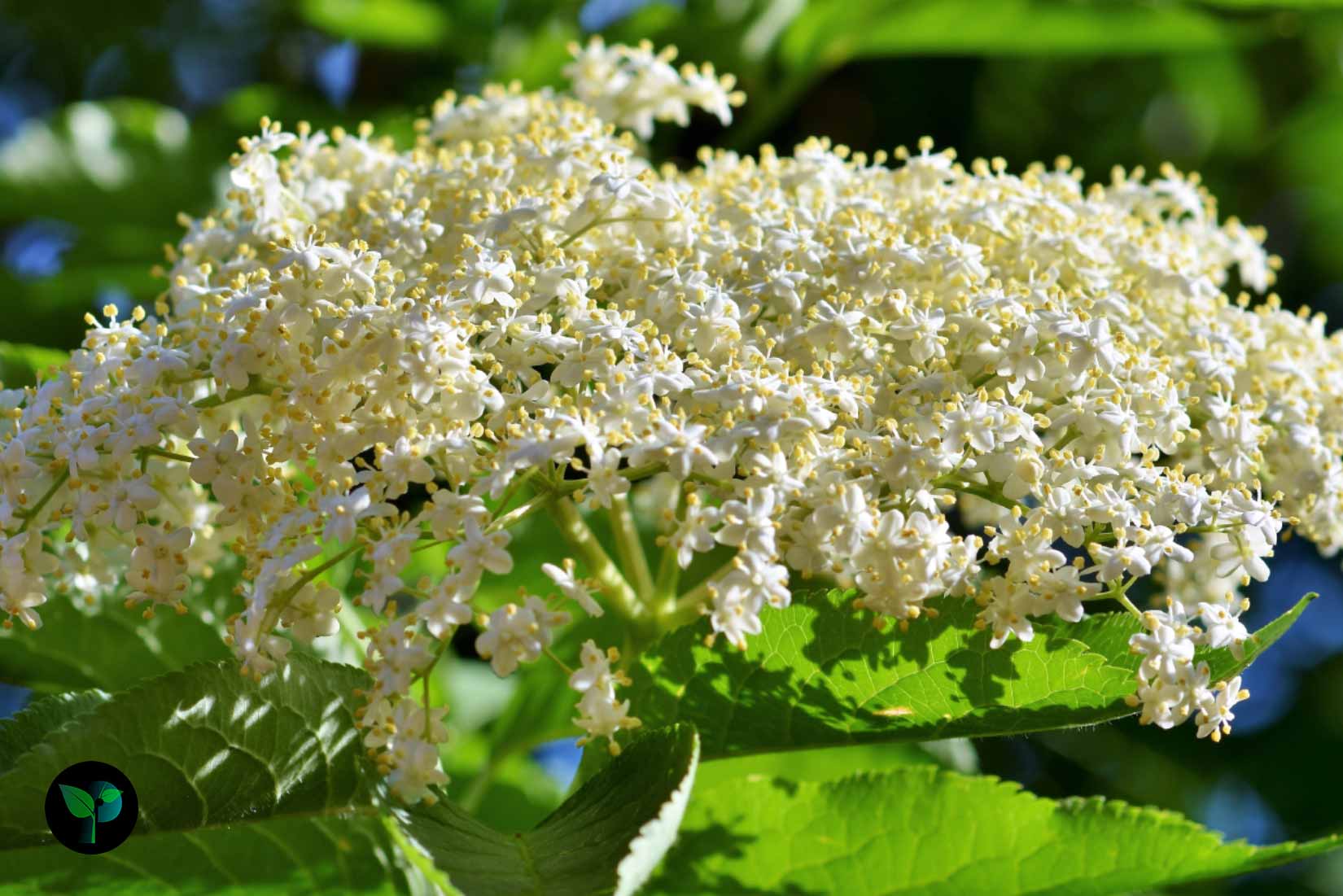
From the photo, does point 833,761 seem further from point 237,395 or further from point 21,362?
point 21,362

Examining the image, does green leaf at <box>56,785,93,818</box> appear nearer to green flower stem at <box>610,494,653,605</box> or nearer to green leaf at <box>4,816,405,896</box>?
green leaf at <box>4,816,405,896</box>

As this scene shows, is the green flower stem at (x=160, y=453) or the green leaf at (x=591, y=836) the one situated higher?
the green flower stem at (x=160, y=453)

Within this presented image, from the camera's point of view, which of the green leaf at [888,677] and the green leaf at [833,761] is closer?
the green leaf at [888,677]

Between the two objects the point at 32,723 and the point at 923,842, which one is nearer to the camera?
the point at 32,723

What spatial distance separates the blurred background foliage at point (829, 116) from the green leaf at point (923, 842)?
49 cm

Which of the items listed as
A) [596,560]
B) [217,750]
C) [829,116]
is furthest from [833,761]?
[829,116]

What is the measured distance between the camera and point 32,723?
56.1 inches

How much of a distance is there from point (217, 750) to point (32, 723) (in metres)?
0.23

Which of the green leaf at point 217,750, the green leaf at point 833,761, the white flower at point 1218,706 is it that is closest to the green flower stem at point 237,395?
the green leaf at point 217,750

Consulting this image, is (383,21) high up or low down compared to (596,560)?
up

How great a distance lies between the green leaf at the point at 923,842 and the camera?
142cm

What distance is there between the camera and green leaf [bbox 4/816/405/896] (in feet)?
4.80

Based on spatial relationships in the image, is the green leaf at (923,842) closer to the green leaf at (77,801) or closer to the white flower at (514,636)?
the white flower at (514,636)

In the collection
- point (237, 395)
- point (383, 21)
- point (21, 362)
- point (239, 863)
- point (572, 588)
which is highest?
point (383, 21)
